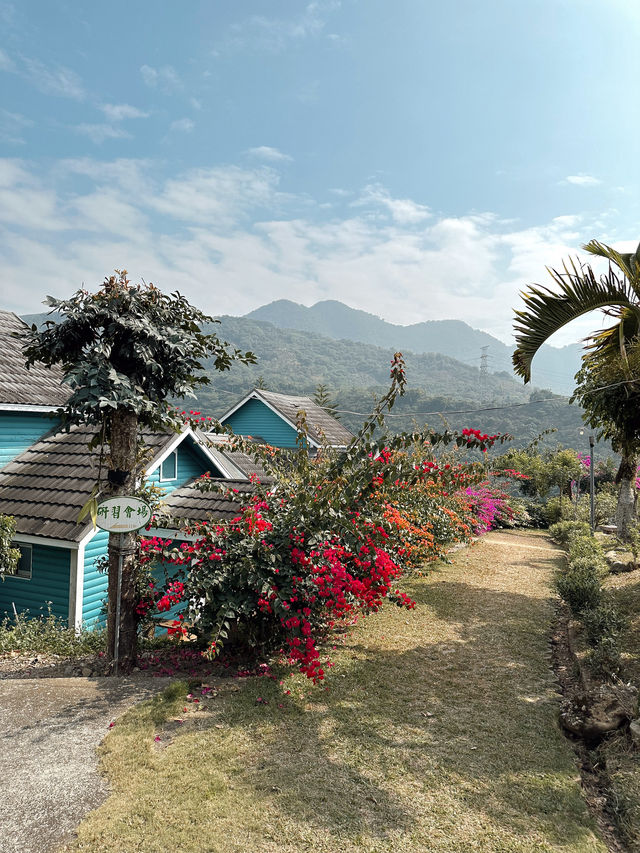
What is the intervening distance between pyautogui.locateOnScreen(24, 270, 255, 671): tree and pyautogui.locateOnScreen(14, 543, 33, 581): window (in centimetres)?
469

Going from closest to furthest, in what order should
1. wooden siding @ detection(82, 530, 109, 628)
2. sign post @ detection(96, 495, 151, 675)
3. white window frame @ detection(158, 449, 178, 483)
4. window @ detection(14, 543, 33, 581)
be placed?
sign post @ detection(96, 495, 151, 675)
wooden siding @ detection(82, 530, 109, 628)
window @ detection(14, 543, 33, 581)
white window frame @ detection(158, 449, 178, 483)

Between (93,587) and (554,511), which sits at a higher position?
(93,587)

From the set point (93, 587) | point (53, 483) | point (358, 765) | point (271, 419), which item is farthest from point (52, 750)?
point (271, 419)

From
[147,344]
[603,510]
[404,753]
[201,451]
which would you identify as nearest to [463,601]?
[404,753]

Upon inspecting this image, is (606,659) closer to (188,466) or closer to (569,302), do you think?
(569,302)

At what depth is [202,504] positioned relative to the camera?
36.7 feet

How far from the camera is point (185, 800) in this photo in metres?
3.94

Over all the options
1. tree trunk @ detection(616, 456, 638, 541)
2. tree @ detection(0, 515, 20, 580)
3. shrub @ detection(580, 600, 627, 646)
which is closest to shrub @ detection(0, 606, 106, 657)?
tree @ detection(0, 515, 20, 580)

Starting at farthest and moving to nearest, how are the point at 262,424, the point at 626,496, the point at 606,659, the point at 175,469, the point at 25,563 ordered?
the point at 262,424
the point at 626,496
the point at 175,469
the point at 25,563
the point at 606,659

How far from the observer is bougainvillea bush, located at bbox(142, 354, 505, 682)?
587 centimetres

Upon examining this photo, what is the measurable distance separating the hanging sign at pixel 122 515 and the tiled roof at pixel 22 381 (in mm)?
5924

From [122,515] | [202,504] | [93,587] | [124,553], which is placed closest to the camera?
[122,515]

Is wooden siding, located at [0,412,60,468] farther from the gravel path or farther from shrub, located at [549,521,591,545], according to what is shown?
shrub, located at [549,521,591,545]

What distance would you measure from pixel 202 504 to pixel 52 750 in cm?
674
